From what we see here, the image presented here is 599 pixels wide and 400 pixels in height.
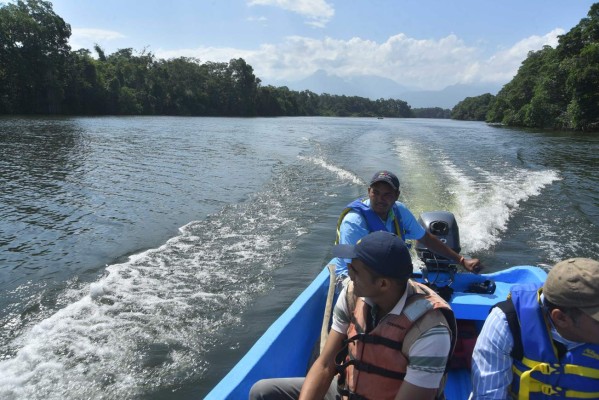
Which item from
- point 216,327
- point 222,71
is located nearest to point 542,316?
point 216,327

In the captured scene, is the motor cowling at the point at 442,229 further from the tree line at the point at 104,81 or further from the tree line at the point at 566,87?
the tree line at the point at 104,81

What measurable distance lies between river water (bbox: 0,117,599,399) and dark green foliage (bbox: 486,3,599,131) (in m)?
20.6

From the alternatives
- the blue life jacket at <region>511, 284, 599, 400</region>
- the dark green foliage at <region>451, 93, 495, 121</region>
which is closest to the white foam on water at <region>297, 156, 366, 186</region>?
the blue life jacket at <region>511, 284, 599, 400</region>

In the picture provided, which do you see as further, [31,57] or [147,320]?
[31,57]

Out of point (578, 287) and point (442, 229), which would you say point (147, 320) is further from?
point (578, 287)

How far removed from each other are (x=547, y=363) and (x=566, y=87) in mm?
40236

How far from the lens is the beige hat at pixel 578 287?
63.0 inches

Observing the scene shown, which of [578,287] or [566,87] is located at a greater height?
[566,87]

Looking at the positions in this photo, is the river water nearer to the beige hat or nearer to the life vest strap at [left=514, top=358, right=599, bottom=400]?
the life vest strap at [left=514, top=358, right=599, bottom=400]

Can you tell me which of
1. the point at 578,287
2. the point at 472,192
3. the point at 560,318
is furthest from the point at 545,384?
the point at 472,192

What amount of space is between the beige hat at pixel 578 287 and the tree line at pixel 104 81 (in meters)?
47.5

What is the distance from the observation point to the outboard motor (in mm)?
3898

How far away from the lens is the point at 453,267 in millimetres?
3949

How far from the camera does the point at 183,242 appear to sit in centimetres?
700
